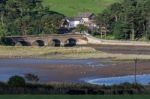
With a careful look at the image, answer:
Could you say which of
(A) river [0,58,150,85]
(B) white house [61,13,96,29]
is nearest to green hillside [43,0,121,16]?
(B) white house [61,13,96,29]

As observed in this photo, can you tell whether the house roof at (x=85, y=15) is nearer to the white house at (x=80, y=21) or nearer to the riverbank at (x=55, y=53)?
the white house at (x=80, y=21)

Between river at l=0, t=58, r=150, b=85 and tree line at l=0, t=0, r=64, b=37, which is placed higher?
tree line at l=0, t=0, r=64, b=37

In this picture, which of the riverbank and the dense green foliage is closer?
the riverbank

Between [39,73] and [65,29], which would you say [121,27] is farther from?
[39,73]

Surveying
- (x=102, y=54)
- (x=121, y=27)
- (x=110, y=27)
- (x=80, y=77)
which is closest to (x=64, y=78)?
(x=80, y=77)

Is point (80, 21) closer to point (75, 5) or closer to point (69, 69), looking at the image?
point (75, 5)

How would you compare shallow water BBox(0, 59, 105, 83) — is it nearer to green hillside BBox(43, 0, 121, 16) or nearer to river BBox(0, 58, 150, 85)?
river BBox(0, 58, 150, 85)
